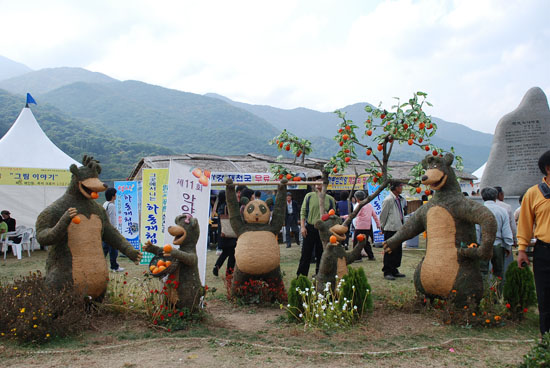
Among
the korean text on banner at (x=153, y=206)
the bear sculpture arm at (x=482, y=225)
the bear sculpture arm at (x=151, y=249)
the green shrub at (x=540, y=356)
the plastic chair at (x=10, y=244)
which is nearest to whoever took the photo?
the green shrub at (x=540, y=356)

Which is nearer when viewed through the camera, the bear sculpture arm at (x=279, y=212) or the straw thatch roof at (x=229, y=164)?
the bear sculpture arm at (x=279, y=212)

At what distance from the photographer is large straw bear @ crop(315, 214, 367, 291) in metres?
5.08

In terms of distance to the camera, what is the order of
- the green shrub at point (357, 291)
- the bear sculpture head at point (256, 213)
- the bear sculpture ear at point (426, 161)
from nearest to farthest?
1. the green shrub at point (357, 291)
2. the bear sculpture ear at point (426, 161)
3. the bear sculpture head at point (256, 213)

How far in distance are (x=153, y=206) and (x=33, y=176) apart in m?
5.98

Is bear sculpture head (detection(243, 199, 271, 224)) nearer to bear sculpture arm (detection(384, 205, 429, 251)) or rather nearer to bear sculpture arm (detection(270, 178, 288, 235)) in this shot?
bear sculpture arm (detection(270, 178, 288, 235))

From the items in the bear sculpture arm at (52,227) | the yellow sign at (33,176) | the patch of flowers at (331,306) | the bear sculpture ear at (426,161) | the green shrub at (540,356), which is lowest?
the patch of flowers at (331,306)

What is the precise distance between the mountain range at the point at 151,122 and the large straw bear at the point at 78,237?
72.0ft

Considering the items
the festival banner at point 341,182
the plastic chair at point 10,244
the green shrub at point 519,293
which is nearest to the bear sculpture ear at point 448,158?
the green shrub at point 519,293

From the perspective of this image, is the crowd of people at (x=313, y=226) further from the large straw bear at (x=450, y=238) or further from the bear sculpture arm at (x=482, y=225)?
the bear sculpture arm at (x=482, y=225)

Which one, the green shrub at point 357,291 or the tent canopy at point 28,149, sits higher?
the tent canopy at point 28,149

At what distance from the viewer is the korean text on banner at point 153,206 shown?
8.68 m

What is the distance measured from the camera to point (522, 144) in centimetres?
Result: 1063

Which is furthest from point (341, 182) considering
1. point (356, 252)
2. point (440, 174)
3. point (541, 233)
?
point (541, 233)

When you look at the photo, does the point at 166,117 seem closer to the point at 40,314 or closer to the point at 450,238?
the point at 40,314
